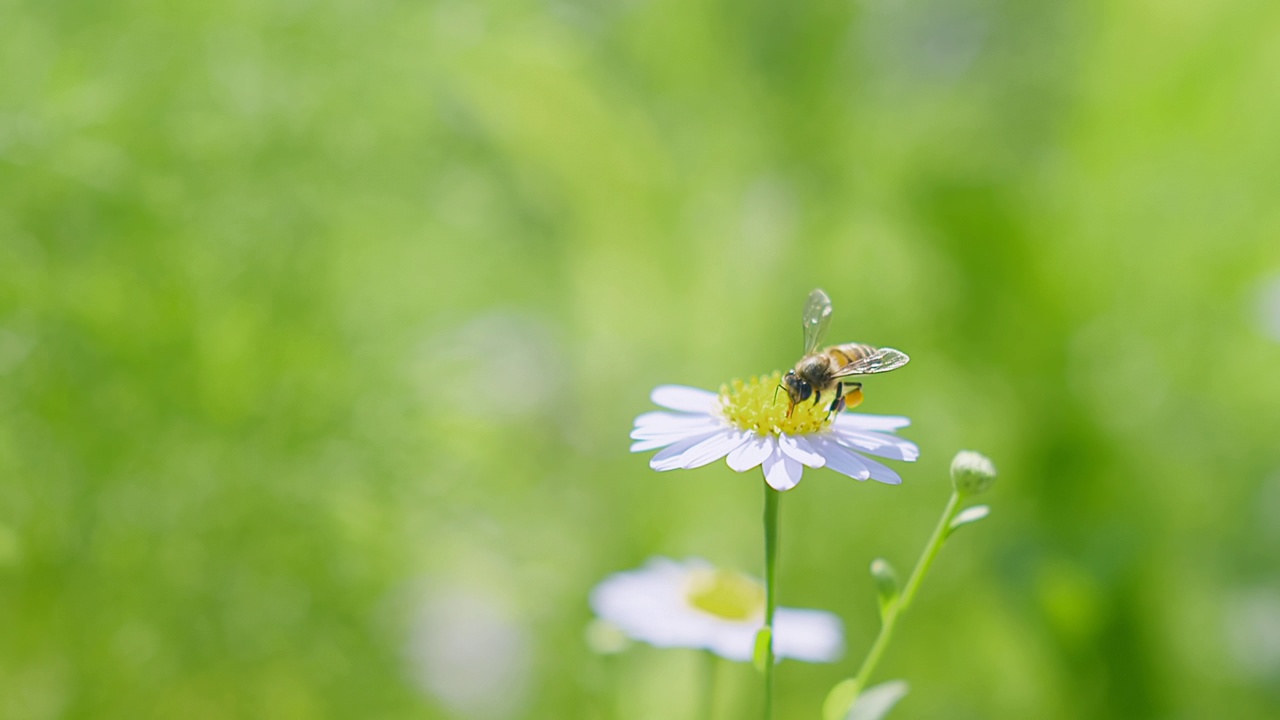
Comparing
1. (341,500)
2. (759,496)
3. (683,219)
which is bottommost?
(341,500)

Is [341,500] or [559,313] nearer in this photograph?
[341,500]

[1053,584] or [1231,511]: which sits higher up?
[1231,511]

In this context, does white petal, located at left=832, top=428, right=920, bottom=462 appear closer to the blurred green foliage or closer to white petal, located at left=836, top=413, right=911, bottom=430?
white petal, located at left=836, top=413, right=911, bottom=430

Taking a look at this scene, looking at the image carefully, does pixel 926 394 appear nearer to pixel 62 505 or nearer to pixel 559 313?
pixel 559 313

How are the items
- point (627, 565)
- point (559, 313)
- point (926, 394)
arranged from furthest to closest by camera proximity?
point (559, 313)
point (926, 394)
point (627, 565)

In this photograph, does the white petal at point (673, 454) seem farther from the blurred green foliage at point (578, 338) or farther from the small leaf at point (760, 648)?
the blurred green foliage at point (578, 338)

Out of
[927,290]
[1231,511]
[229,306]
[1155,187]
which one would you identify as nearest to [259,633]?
[229,306]

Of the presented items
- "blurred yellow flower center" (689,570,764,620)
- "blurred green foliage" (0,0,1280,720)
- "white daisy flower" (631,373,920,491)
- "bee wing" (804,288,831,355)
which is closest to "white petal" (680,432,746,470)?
"white daisy flower" (631,373,920,491)

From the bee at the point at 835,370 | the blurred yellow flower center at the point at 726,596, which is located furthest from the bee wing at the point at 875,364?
the blurred yellow flower center at the point at 726,596
